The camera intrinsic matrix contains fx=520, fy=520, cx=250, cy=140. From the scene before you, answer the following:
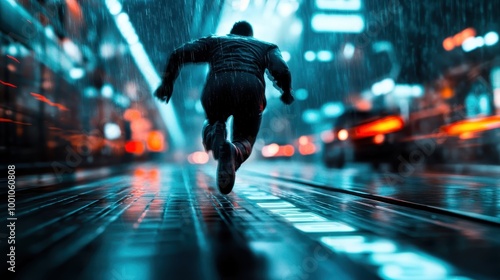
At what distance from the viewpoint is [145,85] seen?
142 feet

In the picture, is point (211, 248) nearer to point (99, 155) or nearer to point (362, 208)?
point (362, 208)

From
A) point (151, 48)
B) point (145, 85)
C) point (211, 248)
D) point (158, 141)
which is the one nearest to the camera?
point (211, 248)

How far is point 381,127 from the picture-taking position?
17.9 meters

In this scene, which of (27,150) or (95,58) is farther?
(95,58)

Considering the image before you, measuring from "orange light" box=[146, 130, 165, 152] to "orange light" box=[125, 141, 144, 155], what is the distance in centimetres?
446

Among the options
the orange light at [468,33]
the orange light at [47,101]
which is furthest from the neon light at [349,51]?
the orange light at [47,101]

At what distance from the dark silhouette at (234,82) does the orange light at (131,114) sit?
1420 inches

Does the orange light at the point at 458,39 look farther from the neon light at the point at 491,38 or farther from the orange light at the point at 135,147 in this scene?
the orange light at the point at 135,147

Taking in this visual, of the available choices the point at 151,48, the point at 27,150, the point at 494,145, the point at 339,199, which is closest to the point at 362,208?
the point at 339,199

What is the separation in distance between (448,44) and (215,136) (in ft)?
86.9

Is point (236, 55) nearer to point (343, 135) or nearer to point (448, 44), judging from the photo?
point (343, 135)

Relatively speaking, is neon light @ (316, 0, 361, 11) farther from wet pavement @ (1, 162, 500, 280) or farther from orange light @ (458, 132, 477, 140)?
wet pavement @ (1, 162, 500, 280)

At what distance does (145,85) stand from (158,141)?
695 inches

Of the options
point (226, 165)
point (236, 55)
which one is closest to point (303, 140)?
point (236, 55)
